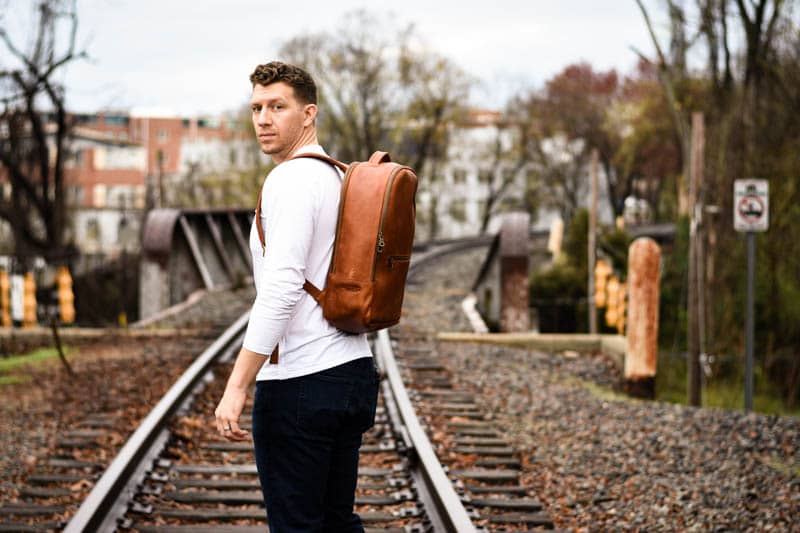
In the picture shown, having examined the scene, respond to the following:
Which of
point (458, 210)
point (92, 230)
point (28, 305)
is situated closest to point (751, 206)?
point (28, 305)

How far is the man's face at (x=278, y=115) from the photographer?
2.55m

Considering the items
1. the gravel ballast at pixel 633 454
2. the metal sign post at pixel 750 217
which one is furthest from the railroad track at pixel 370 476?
the metal sign post at pixel 750 217

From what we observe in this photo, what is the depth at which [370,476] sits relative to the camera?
5.34m

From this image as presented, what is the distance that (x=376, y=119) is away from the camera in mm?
46000

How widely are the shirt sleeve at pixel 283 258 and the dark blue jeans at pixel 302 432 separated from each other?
0.17 meters

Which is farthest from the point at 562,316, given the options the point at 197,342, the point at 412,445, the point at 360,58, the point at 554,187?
the point at 554,187

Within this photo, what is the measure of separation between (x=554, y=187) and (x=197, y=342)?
47650mm

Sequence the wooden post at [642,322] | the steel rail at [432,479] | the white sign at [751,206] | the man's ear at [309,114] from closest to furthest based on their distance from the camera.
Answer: the man's ear at [309,114]
the steel rail at [432,479]
the wooden post at [642,322]
the white sign at [751,206]

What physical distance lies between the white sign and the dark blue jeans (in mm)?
7264

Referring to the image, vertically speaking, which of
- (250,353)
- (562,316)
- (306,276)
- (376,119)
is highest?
(376,119)

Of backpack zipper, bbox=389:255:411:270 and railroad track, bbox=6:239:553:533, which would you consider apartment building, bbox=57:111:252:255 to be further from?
backpack zipper, bbox=389:255:411:270

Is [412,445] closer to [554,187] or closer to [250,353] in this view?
[250,353]

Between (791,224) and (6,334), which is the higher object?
(791,224)

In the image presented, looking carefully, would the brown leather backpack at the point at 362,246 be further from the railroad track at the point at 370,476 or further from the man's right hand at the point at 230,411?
the railroad track at the point at 370,476
